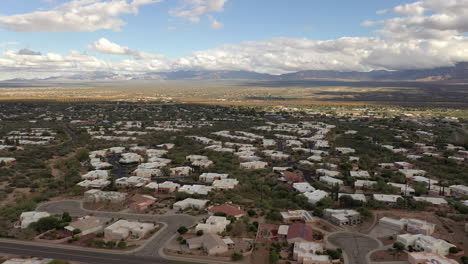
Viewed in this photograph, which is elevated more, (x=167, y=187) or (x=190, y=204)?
(x=167, y=187)

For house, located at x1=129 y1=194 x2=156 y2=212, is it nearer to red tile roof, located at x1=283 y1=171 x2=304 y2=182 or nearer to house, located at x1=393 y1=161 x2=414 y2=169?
red tile roof, located at x1=283 y1=171 x2=304 y2=182

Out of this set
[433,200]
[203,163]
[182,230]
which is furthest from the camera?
[203,163]

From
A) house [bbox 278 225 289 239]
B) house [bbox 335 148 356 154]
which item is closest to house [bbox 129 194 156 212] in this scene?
house [bbox 278 225 289 239]

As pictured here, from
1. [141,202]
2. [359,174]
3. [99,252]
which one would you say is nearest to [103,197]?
[141,202]

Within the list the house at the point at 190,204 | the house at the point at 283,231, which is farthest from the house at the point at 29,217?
the house at the point at 283,231

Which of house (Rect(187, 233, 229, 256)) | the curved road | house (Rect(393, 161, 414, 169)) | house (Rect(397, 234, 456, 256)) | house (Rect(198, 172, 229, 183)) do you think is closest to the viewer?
the curved road

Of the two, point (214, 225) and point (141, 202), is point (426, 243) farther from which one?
point (141, 202)
